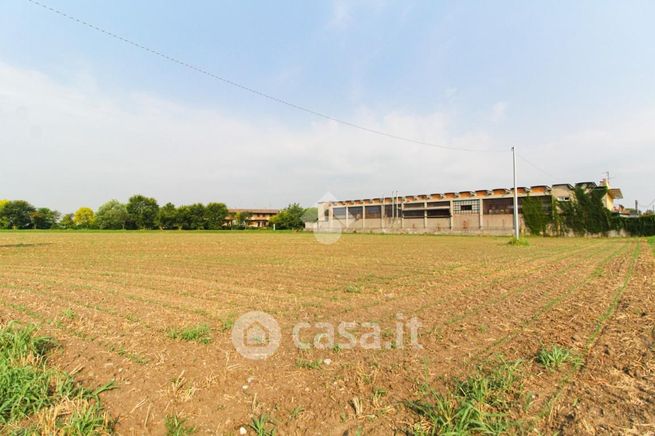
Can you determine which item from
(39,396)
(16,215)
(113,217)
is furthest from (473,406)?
(16,215)

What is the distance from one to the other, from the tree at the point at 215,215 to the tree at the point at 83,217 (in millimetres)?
47358

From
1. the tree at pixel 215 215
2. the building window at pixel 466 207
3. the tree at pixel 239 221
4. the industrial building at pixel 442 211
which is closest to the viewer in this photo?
the industrial building at pixel 442 211

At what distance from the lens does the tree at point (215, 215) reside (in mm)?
96062

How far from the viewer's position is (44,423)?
2.68 meters

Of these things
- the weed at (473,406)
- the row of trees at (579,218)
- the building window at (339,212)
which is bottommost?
the weed at (473,406)

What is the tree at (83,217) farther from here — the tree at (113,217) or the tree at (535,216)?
the tree at (535,216)

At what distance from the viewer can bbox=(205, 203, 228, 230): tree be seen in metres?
96.1

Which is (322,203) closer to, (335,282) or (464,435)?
(335,282)

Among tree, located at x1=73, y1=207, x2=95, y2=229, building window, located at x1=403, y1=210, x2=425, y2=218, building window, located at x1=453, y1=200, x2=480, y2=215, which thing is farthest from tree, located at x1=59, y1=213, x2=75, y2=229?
building window, located at x1=453, y1=200, x2=480, y2=215

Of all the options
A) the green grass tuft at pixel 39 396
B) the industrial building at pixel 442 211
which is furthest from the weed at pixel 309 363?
the industrial building at pixel 442 211

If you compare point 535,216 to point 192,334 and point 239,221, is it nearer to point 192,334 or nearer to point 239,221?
point 192,334

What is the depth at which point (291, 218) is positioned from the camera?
93562mm

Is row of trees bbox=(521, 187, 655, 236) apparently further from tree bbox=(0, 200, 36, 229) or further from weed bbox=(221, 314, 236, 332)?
tree bbox=(0, 200, 36, 229)

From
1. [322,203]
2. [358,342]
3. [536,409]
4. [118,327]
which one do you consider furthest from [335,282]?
[322,203]
